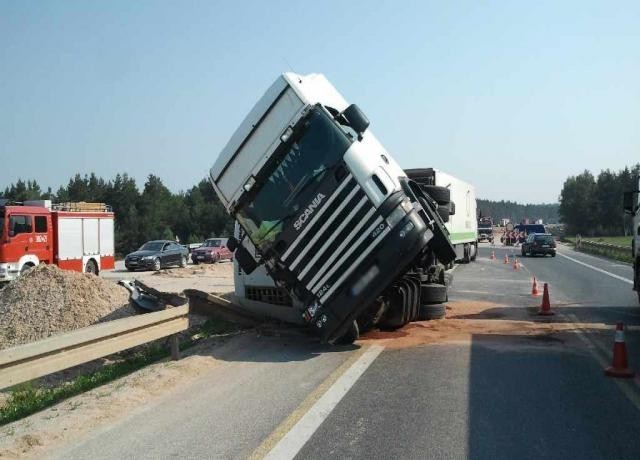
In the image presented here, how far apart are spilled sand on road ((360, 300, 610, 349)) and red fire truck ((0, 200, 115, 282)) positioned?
14992 mm

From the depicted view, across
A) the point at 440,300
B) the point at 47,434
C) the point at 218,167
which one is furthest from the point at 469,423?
the point at 440,300

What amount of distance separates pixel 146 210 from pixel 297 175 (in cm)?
8679

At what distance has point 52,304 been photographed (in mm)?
12578

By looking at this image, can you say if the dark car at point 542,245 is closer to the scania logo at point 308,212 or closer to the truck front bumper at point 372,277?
the truck front bumper at point 372,277

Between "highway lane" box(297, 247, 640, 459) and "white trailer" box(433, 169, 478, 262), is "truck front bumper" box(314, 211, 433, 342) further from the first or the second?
"white trailer" box(433, 169, 478, 262)

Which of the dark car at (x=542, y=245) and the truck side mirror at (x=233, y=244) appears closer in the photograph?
the truck side mirror at (x=233, y=244)

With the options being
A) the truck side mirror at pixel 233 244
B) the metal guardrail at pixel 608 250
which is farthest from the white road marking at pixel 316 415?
the metal guardrail at pixel 608 250

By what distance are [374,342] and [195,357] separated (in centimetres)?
275

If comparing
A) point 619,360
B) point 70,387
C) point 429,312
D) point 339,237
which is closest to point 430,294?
point 429,312

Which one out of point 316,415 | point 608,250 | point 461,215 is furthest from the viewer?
point 608,250

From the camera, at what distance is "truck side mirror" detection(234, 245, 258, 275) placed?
9656mm

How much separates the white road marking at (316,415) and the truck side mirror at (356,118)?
10.4ft

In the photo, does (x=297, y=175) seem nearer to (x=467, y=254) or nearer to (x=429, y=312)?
(x=429, y=312)

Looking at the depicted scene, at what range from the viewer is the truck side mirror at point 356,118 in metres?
9.15
